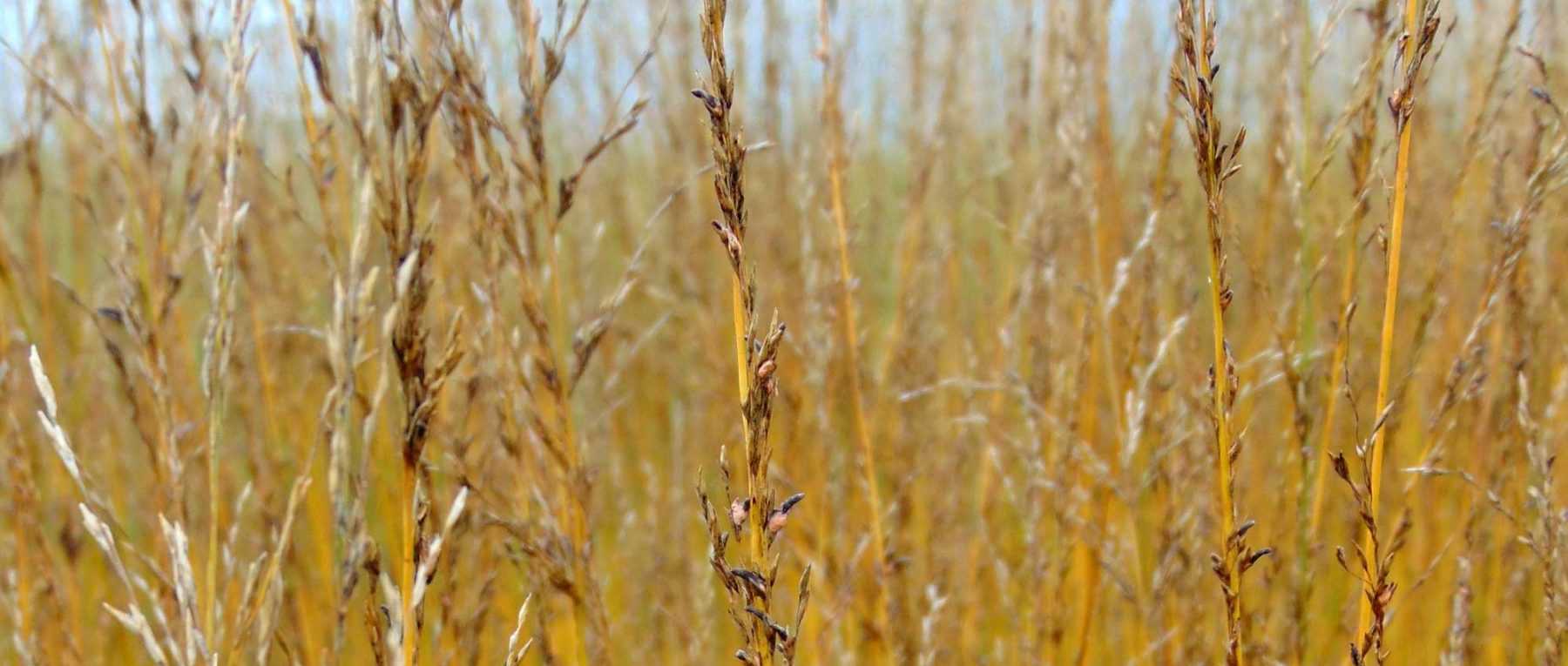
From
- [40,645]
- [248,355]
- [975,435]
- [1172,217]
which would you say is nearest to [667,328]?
[975,435]

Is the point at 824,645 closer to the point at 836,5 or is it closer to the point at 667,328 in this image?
the point at 836,5

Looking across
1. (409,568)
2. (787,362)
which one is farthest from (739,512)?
(787,362)

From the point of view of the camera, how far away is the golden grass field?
2.59 feet

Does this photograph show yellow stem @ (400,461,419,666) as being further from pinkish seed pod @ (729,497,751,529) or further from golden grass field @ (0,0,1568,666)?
pinkish seed pod @ (729,497,751,529)

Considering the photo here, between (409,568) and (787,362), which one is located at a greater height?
(787,362)

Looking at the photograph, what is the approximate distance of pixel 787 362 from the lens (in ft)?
7.23

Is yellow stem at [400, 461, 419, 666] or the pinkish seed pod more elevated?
the pinkish seed pod

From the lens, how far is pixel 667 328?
3.18 meters

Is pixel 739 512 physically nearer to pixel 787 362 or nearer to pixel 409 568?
pixel 409 568

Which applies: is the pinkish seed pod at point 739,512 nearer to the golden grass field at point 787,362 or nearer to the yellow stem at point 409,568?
the golden grass field at point 787,362

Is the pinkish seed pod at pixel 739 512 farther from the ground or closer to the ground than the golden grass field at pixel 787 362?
closer to the ground

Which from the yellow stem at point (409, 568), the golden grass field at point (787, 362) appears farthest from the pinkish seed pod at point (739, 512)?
the yellow stem at point (409, 568)

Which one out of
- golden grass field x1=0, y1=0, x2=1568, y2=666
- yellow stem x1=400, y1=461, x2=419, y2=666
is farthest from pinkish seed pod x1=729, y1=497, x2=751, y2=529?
yellow stem x1=400, y1=461, x2=419, y2=666

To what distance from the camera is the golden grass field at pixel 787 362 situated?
789mm
